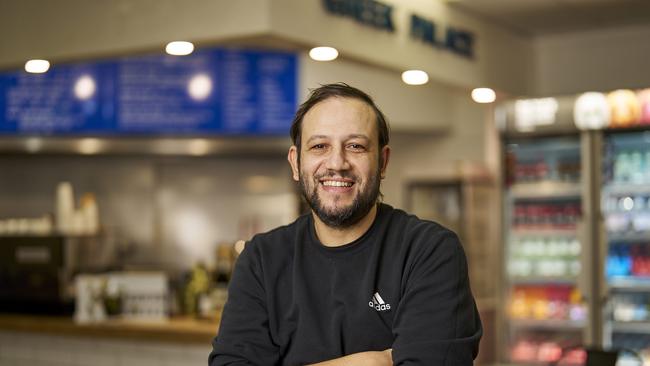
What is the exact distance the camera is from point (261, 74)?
6379 mm

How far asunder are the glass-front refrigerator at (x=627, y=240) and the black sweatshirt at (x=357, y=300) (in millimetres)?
4138

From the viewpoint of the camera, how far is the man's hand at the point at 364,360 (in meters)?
1.97

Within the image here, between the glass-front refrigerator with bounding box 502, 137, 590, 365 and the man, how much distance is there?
4.34 m

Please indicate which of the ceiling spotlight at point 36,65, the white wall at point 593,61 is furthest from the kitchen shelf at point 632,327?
the ceiling spotlight at point 36,65

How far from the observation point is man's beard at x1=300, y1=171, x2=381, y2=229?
6.62 feet

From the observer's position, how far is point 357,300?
2.00 meters

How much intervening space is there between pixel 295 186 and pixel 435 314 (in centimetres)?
517

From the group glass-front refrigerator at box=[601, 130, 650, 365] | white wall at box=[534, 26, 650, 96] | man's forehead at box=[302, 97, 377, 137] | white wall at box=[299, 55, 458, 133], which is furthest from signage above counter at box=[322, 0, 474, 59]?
man's forehead at box=[302, 97, 377, 137]

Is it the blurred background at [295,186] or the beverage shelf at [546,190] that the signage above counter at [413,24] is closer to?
the blurred background at [295,186]

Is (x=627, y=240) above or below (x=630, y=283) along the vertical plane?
above

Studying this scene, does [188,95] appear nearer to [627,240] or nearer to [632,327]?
[627,240]

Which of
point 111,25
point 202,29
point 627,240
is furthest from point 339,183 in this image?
point 627,240

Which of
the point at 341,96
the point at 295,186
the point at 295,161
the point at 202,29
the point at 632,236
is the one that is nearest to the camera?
the point at 341,96

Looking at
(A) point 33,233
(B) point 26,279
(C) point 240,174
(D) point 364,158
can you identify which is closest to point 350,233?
(D) point 364,158
